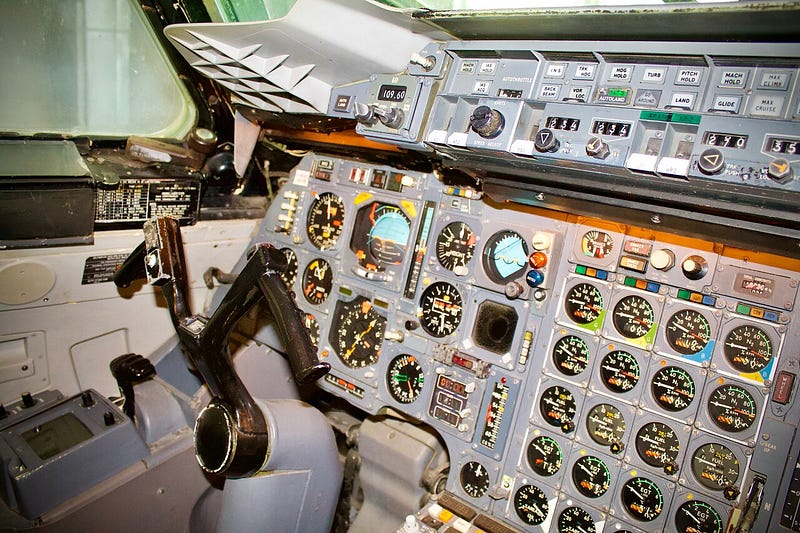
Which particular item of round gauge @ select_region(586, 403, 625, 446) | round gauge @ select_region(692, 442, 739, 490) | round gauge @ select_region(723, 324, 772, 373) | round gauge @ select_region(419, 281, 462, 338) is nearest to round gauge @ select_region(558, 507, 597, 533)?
round gauge @ select_region(586, 403, 625, 446)

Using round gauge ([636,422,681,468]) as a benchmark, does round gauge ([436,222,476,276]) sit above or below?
above

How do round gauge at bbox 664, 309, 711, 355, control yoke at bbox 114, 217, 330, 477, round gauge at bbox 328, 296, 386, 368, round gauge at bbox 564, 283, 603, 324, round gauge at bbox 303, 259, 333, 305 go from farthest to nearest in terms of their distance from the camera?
round gauge at bbox 303, 259, 333, 305, round gauge at bbox 328, 296, 386, 368, round gauge at bbox 564, 283, 603, 324, round gauge at bbox 664, 309, 711, 355, control yoke at bbox 114, 217, 330, 477

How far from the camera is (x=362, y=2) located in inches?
93.2

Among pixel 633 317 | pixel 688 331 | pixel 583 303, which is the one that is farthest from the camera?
pixel 583 303

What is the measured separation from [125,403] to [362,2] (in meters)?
2.50

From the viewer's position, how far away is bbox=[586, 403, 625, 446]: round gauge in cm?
263

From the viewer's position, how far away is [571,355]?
280 centimetres

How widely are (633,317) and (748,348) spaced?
1.57 feet

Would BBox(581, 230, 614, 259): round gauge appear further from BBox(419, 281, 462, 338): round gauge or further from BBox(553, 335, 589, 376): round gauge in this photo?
BBox(419, 281, 462, 338): round gauge

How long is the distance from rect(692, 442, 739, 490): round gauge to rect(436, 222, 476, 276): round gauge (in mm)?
1435

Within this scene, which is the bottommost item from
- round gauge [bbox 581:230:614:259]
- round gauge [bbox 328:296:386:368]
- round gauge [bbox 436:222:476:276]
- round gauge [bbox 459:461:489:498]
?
round gauge [bbox 459:461:489:498]

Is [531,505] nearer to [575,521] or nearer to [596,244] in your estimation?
[575,521]

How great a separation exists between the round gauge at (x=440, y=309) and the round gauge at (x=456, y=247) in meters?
0.13

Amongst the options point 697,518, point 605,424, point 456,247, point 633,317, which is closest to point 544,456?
point 605,424
